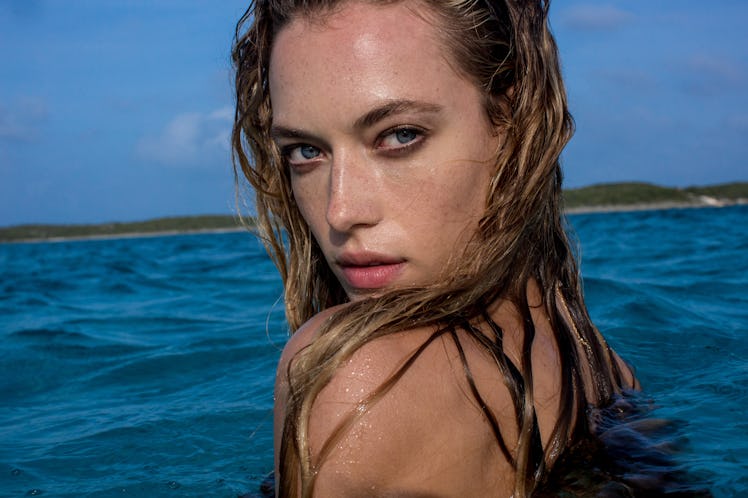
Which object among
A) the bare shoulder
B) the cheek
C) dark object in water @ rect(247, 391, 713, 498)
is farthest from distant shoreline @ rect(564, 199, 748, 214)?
the bare shoulder

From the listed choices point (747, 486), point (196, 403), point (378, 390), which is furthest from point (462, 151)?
point (196, 403)

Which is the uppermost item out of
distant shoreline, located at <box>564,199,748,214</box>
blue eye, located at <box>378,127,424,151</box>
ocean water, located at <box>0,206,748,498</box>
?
distant shoreline, located at <box>564,199,748,214</box>

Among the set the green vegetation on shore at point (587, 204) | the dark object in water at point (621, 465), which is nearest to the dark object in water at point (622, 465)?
the dark object in water at point (621, 465)

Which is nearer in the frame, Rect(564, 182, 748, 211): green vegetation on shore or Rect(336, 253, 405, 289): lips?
Rect(336, 253, 405, 289): lips

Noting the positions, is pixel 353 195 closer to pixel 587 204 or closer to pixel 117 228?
pixel 587 204

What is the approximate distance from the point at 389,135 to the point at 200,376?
3.25m

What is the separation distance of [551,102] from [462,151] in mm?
436

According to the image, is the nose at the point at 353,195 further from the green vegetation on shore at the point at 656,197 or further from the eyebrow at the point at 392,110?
the green vegetation on shore at the point at 656,197

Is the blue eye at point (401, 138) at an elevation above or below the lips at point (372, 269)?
above

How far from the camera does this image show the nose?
84.2 inches

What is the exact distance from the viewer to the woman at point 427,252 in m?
1.74

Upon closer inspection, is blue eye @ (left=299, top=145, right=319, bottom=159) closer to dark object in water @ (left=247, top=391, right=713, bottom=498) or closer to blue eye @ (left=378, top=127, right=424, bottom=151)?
blue eye @ (left=378, top=127, right=424, bottom=151)

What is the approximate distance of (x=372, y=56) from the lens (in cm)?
211

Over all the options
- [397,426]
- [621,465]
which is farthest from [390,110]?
[621,465]
